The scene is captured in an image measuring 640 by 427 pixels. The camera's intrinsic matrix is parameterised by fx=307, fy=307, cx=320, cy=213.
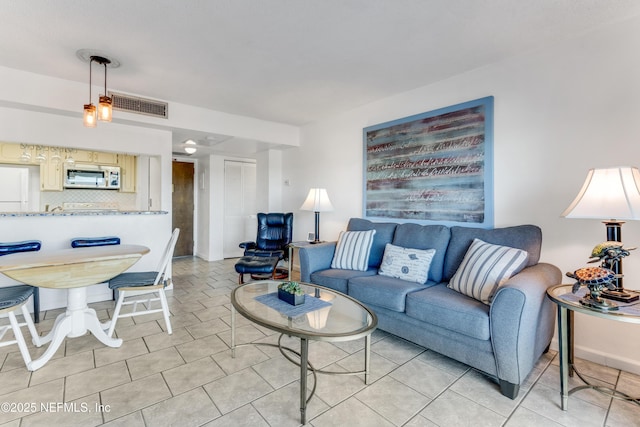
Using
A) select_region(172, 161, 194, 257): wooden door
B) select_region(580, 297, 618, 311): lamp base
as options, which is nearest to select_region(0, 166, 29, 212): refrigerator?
select_region(172, 161, 194, 257): wooden door

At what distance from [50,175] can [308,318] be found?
4.81m

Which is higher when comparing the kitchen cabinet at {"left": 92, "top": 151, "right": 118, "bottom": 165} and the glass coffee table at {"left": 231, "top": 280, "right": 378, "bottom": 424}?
the kitchen cabinet at {"left": 92, "top": 151, "right": 118, "bottom": 165}

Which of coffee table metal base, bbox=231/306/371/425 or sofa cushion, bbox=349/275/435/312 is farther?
sofa cushion, bbox=349/275/435/312

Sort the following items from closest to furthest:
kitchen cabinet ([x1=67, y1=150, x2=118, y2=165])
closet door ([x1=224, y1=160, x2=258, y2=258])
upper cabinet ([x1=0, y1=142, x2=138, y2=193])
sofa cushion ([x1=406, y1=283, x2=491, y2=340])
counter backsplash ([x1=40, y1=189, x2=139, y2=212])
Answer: sofa cushion ([x1=406, y1=283, x2=491, y2=340])
upper cabinet ([x1=0, y1=142, x2=138, y2=193])
counter backsplash ([x1=40, y1=189, x2=139, y2=212])
kitchen cabinet ([x1=67, y1=150, x2=118, y2=165])
closet door ([x1=224, y1=160, x2=258, y2=258])

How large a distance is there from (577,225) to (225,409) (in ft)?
8.68

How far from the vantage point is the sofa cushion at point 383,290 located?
232 cm

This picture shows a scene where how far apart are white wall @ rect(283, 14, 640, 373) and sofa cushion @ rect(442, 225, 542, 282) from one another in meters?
0.20

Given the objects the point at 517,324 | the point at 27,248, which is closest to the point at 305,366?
the point at 517,324

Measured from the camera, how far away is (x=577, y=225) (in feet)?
7.38

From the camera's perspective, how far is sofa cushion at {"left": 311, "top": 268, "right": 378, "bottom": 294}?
276cm

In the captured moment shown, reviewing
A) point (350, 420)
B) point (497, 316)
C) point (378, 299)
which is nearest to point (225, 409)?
point (350, 420)

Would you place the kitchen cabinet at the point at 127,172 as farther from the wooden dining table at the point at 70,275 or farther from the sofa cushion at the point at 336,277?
the sofa cushion at the point at 336,277

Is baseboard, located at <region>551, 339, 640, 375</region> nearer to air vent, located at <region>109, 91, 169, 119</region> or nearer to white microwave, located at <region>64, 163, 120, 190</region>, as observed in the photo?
air vent, located at <region>109, 91, 169, 119</region>

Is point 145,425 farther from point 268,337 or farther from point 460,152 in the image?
point 460,152
